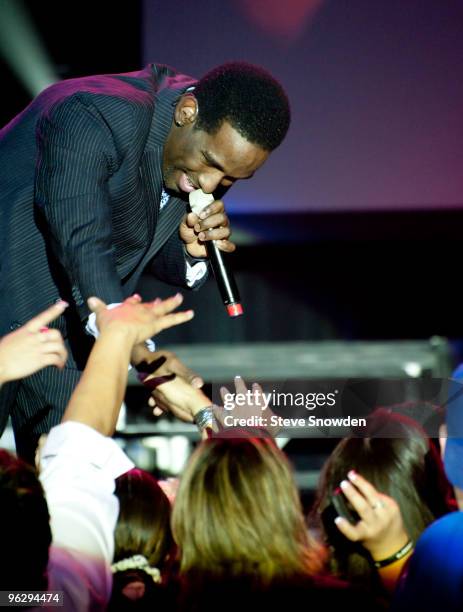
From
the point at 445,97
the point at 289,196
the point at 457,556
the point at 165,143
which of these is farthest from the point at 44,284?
the point at 445,97

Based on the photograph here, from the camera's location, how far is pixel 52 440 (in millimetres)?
1229

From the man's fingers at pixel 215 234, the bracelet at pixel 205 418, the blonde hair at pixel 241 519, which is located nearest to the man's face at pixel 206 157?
the man's fingers at pixel 215 234

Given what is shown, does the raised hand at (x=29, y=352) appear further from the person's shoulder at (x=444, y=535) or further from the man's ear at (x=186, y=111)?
the man's ear at (x=186, y=111)

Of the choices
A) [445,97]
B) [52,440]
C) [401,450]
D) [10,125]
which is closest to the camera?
[52,440]

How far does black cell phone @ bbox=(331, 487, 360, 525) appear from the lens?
1.63 metres

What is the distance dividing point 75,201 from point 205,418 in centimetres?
55

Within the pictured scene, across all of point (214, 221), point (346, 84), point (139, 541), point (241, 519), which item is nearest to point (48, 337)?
point (241, 519)

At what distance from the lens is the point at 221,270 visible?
6.80ft

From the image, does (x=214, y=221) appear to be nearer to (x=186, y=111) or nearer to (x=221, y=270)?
(x=221, y=270)

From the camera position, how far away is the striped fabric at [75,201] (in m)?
1.81

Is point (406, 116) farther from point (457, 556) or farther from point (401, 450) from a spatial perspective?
point (457, 556)

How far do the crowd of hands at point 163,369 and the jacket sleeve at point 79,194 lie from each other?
0.16m

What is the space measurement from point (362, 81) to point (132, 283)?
238 cm

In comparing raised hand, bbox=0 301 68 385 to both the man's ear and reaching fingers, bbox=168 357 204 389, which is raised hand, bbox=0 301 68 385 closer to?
reaching fingers, bbox=168 357 204 389
